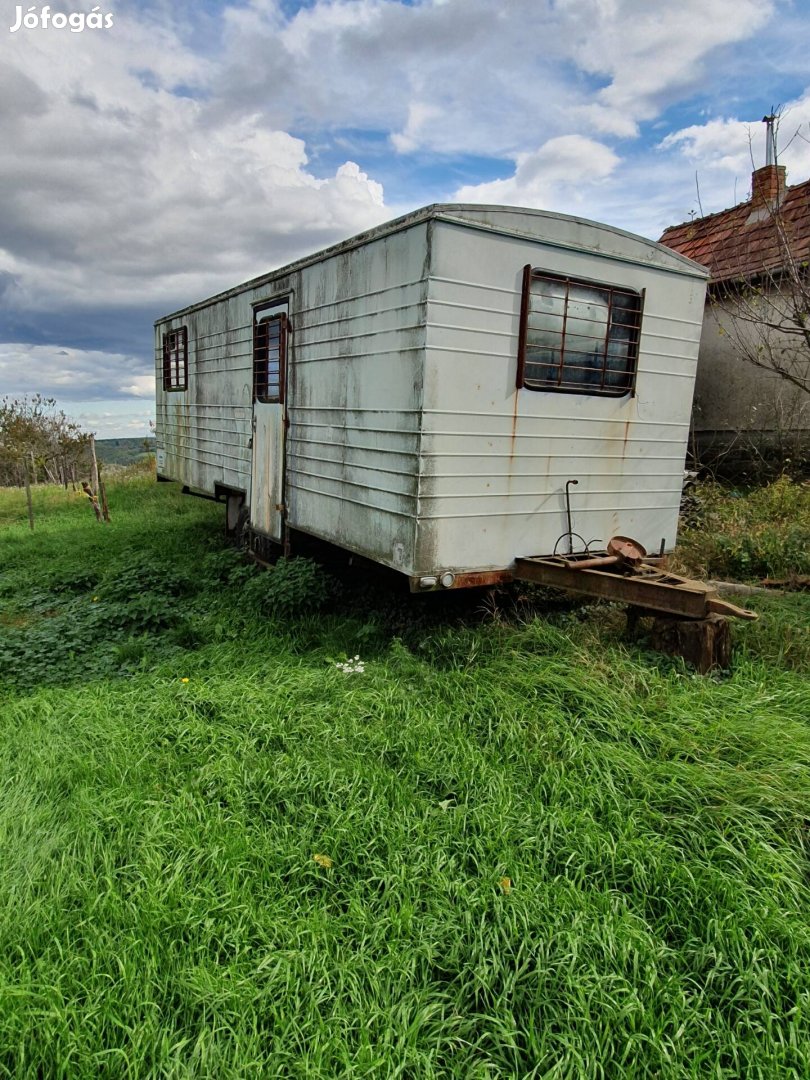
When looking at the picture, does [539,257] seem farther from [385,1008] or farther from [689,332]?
[385,1008]

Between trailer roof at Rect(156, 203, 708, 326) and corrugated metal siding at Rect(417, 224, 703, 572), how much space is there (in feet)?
0.17

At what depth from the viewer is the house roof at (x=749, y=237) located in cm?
790

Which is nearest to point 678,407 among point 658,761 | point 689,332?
point 689,332

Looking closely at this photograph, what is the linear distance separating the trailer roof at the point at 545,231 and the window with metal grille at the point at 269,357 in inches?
41.5

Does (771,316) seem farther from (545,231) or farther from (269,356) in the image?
(269,356)

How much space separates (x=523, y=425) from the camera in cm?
418

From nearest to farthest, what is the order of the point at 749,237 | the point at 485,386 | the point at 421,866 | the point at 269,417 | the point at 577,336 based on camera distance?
the point at 421,866 < the point at 485,386 < the point at 577,336 < the point at 269,417 < the point at 749,237

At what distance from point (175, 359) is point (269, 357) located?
3.80 metres

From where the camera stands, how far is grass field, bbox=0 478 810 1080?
69.9 inches

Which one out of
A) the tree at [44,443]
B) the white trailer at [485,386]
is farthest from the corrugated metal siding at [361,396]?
the tree at [44,443]

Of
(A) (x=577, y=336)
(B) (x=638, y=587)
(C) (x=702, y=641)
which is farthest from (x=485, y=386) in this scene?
(C) (x=702, y=641)

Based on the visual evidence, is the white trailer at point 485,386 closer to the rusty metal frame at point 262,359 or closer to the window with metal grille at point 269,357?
the window with metal grille at point 269,357

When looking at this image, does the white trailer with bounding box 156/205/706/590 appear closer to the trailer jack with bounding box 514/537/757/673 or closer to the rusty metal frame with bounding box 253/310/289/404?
the trailer jack with bounding box 514/537/757/673

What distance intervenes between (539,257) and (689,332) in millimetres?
1556
